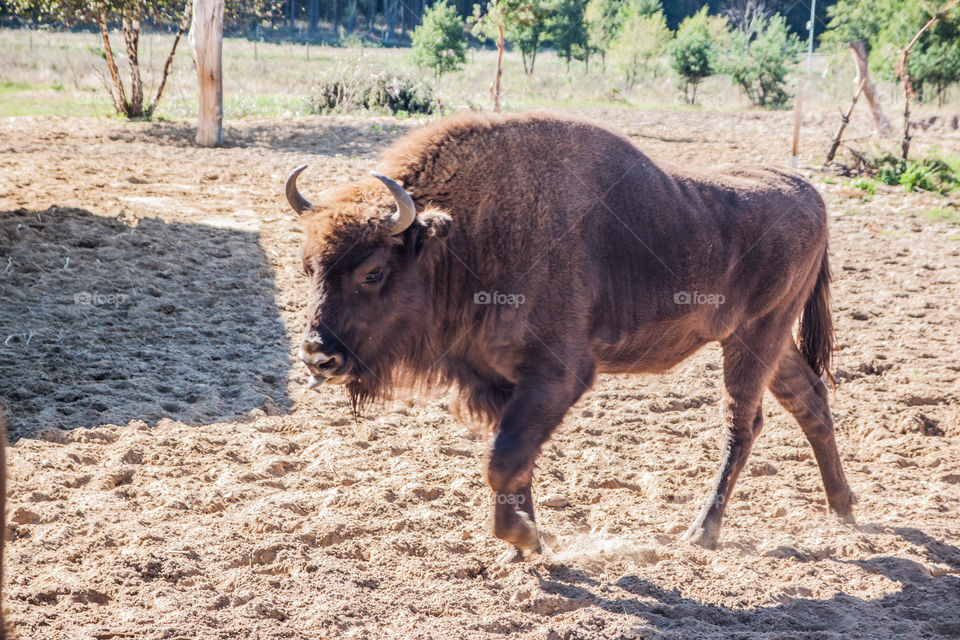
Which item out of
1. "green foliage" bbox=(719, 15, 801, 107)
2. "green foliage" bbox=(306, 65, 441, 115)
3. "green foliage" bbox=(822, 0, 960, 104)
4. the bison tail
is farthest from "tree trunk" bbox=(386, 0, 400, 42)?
the bison tail

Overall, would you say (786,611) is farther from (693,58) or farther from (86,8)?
(693,58)

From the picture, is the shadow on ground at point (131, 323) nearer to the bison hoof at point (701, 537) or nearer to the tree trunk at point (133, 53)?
the bison hoof at point (701, 537)

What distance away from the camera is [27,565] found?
11.4 feet

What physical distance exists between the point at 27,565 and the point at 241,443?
1494 mm

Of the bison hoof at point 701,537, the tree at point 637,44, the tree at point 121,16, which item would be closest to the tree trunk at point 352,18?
the tree at point 637,44

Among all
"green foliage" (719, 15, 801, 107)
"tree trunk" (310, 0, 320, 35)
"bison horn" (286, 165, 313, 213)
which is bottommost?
"bison horn" (286, 165, 313, 213)

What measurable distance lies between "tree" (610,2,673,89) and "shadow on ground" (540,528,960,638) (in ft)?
137

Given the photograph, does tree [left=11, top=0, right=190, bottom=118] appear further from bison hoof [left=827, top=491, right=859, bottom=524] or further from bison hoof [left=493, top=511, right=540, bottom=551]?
bison hoof [left=827, top=491, right=859, bottom=524]

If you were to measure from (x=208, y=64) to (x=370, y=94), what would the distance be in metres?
7.35

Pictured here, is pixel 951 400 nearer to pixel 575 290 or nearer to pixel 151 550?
pixel 575 290

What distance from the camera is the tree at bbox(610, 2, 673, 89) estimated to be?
43.0 metres

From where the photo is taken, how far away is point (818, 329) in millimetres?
4832

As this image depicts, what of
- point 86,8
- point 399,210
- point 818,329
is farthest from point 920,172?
point 86,8

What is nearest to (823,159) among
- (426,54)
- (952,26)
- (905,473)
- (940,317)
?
(940,317)
